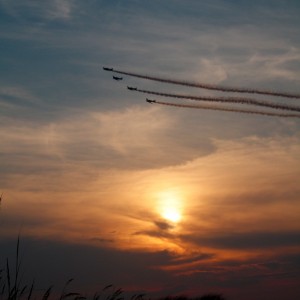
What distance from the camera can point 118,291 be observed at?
16.0 m

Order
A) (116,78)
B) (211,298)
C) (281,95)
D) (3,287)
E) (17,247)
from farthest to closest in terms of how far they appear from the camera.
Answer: (116,78), (281,95), (211,298), (3,287), (17,247)

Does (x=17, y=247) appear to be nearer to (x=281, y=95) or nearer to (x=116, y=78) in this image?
(x=281, y=95)

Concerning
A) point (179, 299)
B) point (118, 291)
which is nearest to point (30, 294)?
point (118, 291)

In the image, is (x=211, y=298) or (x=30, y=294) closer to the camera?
(x=30, y=294)

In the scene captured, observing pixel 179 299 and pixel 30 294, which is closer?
pixel 30 294

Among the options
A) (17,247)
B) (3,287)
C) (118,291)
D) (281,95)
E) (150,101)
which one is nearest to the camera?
→ (17,247)

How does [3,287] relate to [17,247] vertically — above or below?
below

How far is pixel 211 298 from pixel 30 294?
74.3 feet

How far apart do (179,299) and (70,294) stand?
15225mm

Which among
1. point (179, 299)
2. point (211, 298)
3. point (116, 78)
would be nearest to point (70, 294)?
point (179, 299)

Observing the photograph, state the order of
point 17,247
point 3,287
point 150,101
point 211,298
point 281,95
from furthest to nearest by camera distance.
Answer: point 150,101
point 281,95
point 211,298
point 3,287
point 17,247

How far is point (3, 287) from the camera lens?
13.4m

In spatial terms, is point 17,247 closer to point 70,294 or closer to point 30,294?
point 30,294

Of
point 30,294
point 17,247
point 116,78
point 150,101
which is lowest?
point 30,294
